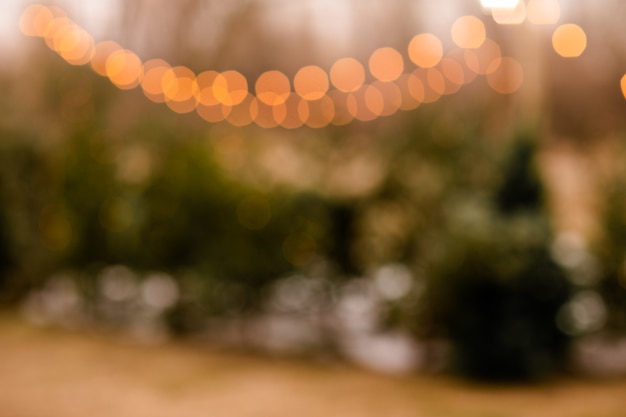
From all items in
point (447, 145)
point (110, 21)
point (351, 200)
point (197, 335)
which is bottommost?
point (197, 335)

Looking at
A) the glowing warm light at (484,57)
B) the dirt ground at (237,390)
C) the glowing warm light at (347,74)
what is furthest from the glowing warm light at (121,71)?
the glowing warm light at (484,57)

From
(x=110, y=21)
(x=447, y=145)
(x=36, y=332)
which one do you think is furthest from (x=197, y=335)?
(x=110, y=21)

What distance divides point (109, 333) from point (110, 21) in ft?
23.2

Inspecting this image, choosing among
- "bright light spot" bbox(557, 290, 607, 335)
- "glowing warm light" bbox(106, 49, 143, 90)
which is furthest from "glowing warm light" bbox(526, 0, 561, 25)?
"glowing warm light" bbox(106, 49, 143, 90)

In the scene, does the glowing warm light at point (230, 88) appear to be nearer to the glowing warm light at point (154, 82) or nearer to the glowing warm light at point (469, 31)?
the glowing warm light at point (154, 82)

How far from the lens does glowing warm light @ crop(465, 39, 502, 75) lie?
37.8 feet

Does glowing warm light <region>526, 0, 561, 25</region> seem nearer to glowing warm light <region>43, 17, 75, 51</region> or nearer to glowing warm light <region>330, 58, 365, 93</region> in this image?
glowing warm light <region>330, 58, 365, 93</region>

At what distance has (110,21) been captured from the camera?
39.5 ft

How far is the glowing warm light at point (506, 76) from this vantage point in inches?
393

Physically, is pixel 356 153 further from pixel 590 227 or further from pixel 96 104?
pixel 96 104

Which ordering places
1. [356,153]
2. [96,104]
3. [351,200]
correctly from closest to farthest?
[351,200] → [356,153] → [96,104]

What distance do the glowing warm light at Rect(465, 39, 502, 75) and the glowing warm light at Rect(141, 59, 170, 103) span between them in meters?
5.67

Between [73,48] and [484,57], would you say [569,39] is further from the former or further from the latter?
[73,48]

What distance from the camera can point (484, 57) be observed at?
39.5ft
